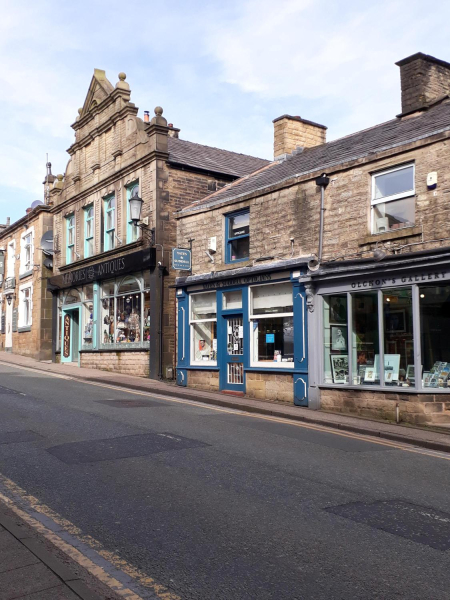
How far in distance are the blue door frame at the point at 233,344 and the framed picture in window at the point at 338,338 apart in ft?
9.94

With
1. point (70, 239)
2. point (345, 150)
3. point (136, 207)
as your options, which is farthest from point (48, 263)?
point (345, 150)

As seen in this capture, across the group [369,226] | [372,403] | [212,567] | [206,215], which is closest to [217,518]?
[212,567]

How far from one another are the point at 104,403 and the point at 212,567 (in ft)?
31.7

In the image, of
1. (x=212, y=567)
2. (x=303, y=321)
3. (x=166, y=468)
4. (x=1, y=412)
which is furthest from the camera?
(x=303, y=321)

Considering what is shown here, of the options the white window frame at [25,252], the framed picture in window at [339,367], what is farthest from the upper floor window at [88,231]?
the framed picture in window at [339,367]

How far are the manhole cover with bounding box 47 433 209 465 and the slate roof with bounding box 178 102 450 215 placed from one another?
8.29m

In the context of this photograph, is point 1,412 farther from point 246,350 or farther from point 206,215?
point 206,215

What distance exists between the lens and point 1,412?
12203mm

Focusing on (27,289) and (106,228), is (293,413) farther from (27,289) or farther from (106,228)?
(27,289)

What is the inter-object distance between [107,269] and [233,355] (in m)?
8.11

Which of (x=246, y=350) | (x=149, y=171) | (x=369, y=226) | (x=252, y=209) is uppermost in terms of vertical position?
(x=149, y=171)

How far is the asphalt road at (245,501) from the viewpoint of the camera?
4746 mm

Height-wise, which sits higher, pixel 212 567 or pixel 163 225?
pixel 163 225

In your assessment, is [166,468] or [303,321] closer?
[166,468]
